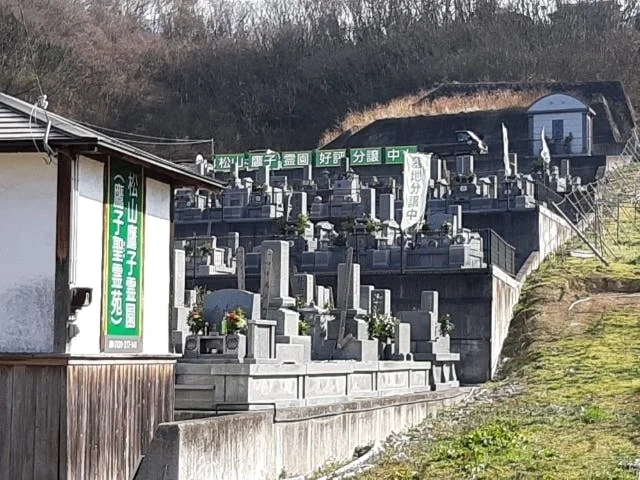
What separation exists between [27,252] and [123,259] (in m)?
0.87

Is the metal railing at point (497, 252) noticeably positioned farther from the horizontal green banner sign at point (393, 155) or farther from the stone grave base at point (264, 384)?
the horizontal green banner sign at point (393, 155)

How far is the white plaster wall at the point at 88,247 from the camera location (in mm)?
8961

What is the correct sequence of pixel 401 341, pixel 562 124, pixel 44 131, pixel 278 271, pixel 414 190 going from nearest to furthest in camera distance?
pixel 44 131
pixel 278 271
pixel 401 341
pixel 414 190
pixel 562 124

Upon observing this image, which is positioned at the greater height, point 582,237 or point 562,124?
point 562,124

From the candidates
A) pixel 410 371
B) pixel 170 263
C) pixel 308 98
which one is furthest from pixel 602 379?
pixel 308 98

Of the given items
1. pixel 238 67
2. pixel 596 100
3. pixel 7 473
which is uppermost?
pixel 238 67

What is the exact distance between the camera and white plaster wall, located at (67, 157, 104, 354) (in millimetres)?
8961

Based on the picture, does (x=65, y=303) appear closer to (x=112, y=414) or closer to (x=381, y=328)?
(x=112, y=414)

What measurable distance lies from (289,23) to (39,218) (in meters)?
67.3

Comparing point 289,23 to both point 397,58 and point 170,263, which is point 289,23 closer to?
point 397,58

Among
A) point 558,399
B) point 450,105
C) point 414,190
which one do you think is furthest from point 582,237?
point 450,105

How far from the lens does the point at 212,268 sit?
2538cm

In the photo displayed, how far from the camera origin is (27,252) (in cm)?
905

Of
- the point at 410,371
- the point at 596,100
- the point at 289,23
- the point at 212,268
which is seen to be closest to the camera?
the point at 410,371
